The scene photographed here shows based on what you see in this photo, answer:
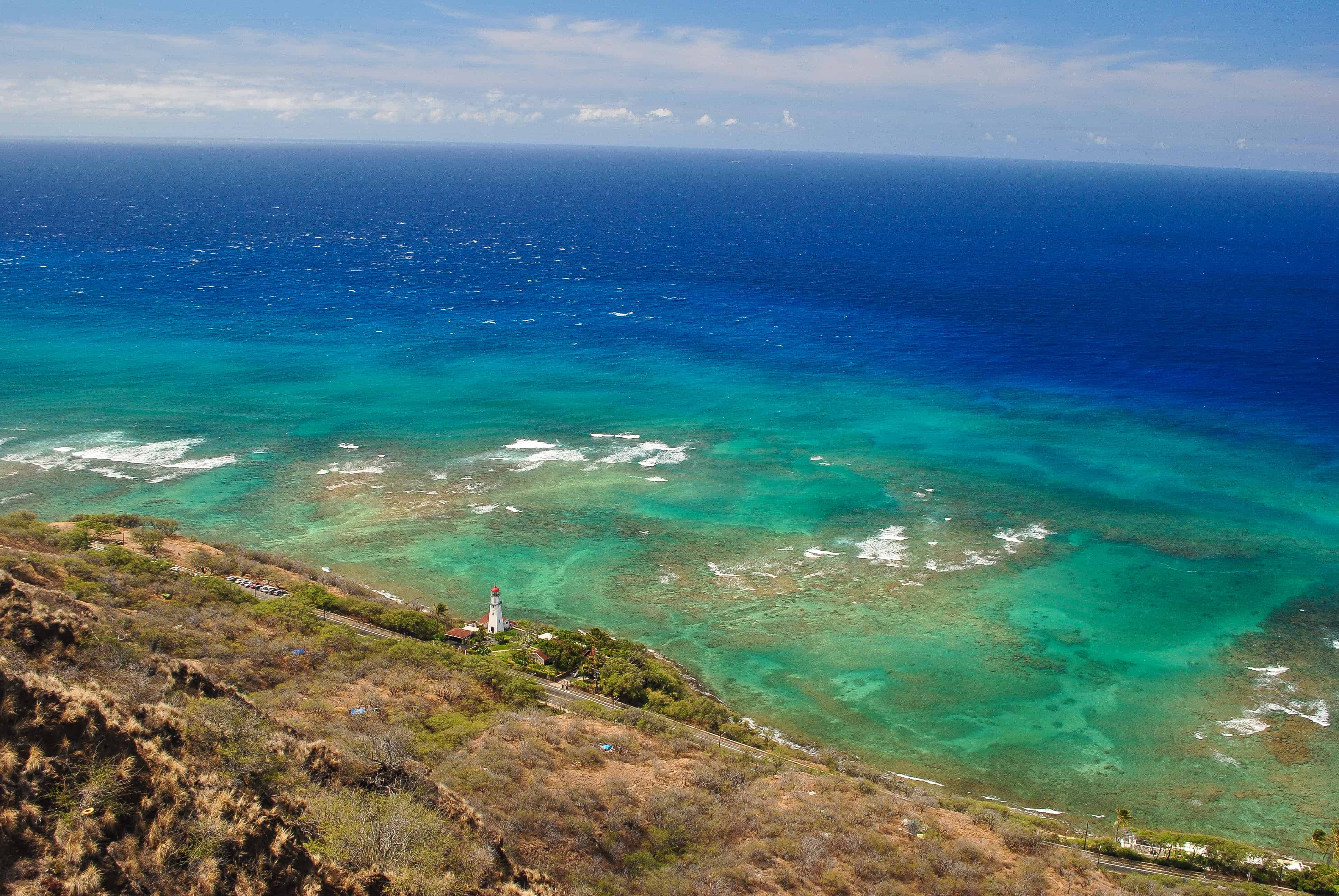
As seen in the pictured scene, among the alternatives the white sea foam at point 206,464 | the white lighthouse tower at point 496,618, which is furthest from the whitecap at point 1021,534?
the white sea foam at point 206,464

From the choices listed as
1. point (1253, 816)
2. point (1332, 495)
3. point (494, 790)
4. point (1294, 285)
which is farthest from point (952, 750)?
point (1294, 285)

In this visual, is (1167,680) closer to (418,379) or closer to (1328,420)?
(1328,420)

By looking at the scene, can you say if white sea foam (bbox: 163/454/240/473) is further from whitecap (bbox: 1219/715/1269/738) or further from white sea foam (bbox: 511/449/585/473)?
whitecap (bbox: 1219/715/1269/738)

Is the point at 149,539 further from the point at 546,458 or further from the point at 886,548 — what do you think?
the point at 886,548

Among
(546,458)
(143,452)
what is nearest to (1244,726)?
(546,458)

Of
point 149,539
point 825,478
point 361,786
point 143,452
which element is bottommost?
point 825,478

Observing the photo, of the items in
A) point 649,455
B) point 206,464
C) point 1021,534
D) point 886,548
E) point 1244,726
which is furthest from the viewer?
point 649,455

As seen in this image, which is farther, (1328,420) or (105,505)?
(1328,420)

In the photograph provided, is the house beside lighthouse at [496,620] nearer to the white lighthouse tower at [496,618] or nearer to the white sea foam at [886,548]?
the white lighthouse tower at [496,618]
